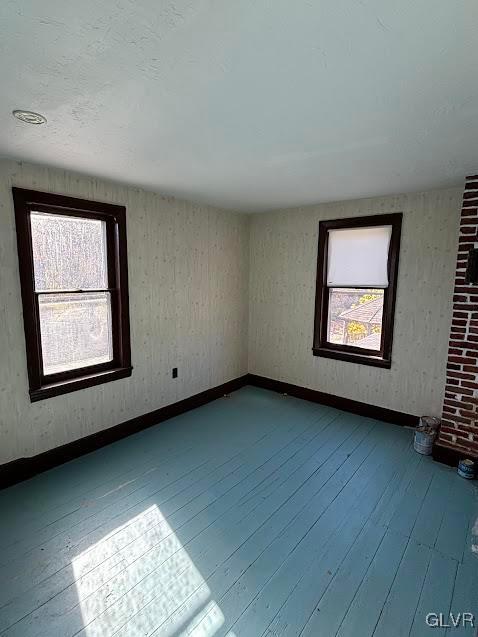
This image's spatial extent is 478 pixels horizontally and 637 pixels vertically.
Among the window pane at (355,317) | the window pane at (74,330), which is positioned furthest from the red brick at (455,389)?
the window pane at (74,330)

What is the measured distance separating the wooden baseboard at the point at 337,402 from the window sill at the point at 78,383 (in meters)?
2.10

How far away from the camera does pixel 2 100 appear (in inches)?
60.6

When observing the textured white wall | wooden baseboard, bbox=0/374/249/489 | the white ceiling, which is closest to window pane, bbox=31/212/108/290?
the white ceiling

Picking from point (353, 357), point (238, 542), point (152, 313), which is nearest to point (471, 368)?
point (353, 357)

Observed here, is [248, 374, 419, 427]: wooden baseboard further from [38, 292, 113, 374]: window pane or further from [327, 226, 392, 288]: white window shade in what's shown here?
[38, 292, 113, 374]: window pane

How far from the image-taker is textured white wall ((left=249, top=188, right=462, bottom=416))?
328 cm

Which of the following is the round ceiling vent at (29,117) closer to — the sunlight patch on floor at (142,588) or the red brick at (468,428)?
the sunlight patch on floor at (142,588)

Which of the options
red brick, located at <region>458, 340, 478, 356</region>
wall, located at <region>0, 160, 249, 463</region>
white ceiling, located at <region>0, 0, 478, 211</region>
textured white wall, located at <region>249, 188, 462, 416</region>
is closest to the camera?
white ceiling, located at <region>0, 0, 478, 211</region>

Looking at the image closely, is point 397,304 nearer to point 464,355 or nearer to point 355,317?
point 355,317

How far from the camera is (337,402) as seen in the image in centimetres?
408

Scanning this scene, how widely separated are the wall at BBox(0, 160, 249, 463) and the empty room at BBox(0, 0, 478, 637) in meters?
0.02

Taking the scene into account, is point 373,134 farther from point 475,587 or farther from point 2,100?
point 475,587

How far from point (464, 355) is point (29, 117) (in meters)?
3.54

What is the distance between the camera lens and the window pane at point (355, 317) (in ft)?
12.3
